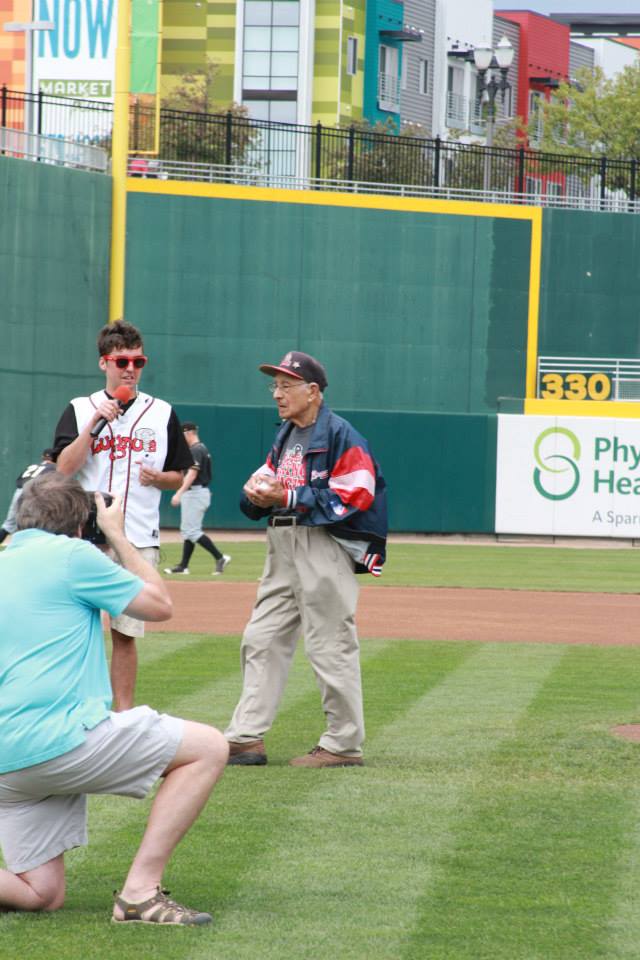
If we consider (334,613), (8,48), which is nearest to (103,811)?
(334,613)

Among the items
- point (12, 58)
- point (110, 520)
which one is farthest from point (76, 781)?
point (12, 58)

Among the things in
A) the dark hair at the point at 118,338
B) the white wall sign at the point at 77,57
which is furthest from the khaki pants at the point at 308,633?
the white wall sign at the point at 77,57

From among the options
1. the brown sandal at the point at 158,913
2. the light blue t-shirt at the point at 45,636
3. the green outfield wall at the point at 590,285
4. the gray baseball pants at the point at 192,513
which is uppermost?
the green outfield wall at the point at 590,285

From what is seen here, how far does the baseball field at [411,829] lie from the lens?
519 centimetres

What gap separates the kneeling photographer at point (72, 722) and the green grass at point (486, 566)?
14548 millimetres

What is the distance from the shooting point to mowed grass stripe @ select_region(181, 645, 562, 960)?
205 inches

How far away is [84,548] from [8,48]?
4334cm

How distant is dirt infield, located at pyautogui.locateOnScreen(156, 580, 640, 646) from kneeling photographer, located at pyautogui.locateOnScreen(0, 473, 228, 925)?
8807 millimetres

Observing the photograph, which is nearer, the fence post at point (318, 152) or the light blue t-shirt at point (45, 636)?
the light blue t-shirt at point (45, 636)

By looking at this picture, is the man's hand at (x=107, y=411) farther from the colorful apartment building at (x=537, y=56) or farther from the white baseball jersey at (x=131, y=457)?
the colorful apartment building at (x=537, y=56)

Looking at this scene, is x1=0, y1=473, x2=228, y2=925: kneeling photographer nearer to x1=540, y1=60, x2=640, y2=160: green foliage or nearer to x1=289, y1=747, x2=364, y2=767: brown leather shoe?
x1=289, y1=747, x2=364, y2=767: brown leather shoe

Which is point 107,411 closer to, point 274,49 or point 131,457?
point 131,457

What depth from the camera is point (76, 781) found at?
16.6 ft

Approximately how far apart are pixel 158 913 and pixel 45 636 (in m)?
1.03
